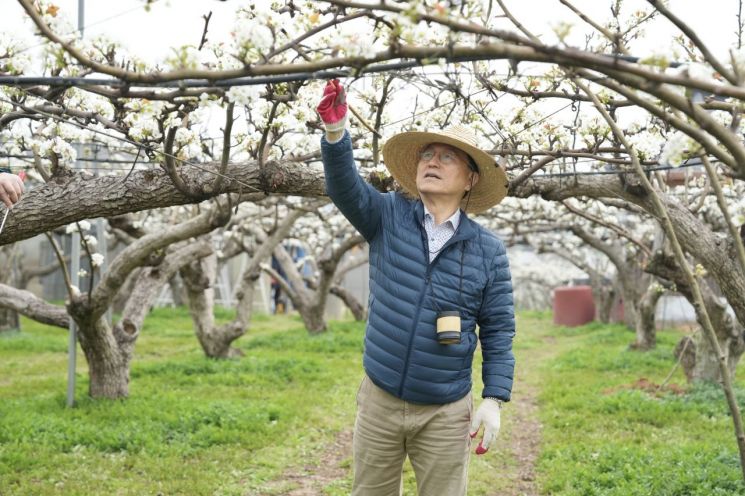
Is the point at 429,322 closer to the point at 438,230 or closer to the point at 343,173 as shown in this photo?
the point at 438,230

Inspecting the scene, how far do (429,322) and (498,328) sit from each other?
0.32m

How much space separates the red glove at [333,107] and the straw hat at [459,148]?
498 millimetres

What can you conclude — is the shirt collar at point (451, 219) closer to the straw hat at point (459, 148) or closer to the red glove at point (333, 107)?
the straw hat at point (459, 148)

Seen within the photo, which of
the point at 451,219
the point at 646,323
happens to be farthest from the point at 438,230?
the point at 646,323

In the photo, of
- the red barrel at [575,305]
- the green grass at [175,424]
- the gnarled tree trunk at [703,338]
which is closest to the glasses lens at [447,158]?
the green grass at [175,424]

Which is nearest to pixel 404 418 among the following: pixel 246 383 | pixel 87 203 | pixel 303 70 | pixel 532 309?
pixel 303 70

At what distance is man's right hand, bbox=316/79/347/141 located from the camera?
8.96ft

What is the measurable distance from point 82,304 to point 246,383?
8.01 ft

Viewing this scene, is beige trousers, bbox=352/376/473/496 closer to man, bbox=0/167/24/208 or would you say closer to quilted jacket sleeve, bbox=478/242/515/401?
quilted jacket sleeve, bbox=478/242/515/401

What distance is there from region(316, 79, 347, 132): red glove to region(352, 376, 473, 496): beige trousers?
1054 mm

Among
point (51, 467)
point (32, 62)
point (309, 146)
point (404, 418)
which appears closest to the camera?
point (404, 418)

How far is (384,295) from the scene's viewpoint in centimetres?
313

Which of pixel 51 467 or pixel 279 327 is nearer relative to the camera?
pixel 51 467

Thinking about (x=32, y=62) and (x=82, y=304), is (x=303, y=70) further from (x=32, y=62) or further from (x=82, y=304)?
(x=82, y=304)
